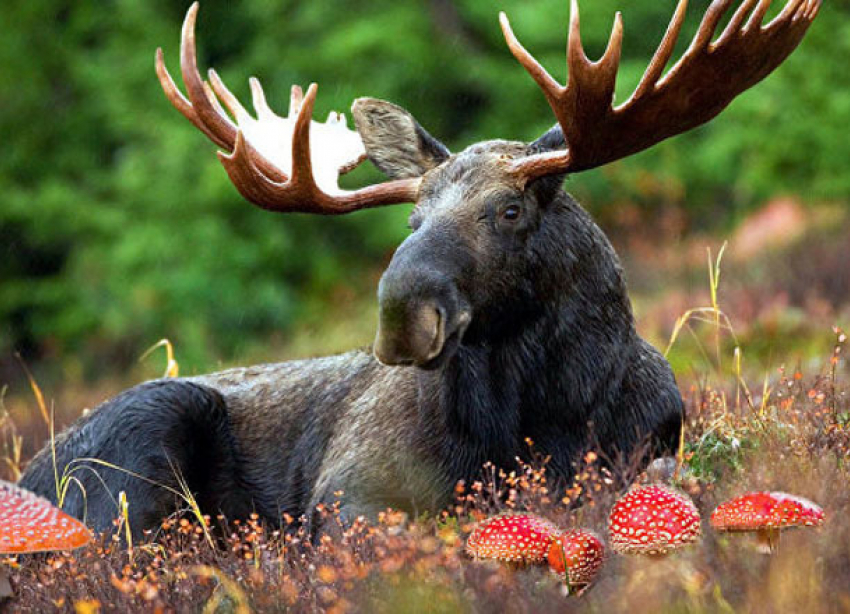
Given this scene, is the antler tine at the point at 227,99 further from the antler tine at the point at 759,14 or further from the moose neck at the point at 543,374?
the antler tine at the point at 759,14

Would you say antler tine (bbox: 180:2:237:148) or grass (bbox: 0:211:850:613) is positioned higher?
antler tine (bbox: 180:2:237:148)

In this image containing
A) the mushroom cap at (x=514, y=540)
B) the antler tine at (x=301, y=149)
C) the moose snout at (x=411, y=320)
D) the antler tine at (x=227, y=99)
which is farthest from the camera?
the antler tine at (x=227, y=99)

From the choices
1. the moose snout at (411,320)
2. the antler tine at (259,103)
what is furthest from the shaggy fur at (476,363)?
the antler tine at (259,103)

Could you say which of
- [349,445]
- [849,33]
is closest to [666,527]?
[349,445]

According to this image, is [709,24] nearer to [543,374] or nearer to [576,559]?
[543,374]

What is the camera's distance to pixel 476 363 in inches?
185

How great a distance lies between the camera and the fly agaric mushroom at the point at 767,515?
3.19m

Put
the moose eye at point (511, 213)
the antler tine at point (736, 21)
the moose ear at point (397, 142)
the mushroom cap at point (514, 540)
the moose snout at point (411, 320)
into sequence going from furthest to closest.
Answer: the moose ear at point (397, 142) → the moose eye at point (511, 213) → the antler tine at point (736, 21) → the moose snout at point (411, 320) → the mushroom cap at point (514, 540)

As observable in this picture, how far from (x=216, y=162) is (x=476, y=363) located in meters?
11.1

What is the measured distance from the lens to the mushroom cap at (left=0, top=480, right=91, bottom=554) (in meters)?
3.20

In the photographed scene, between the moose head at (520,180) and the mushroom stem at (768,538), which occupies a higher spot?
the moose head at (520,180)

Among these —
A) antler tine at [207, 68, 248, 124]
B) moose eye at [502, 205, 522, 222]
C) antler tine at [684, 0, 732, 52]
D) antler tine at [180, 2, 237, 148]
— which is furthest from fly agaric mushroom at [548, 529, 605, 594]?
antler tine at [207, 68, 248, 124]

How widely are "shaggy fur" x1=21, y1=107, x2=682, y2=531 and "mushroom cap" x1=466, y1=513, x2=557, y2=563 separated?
87cm

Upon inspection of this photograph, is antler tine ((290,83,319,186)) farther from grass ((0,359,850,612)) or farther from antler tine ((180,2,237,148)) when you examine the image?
grass ((0,359,850,612))
